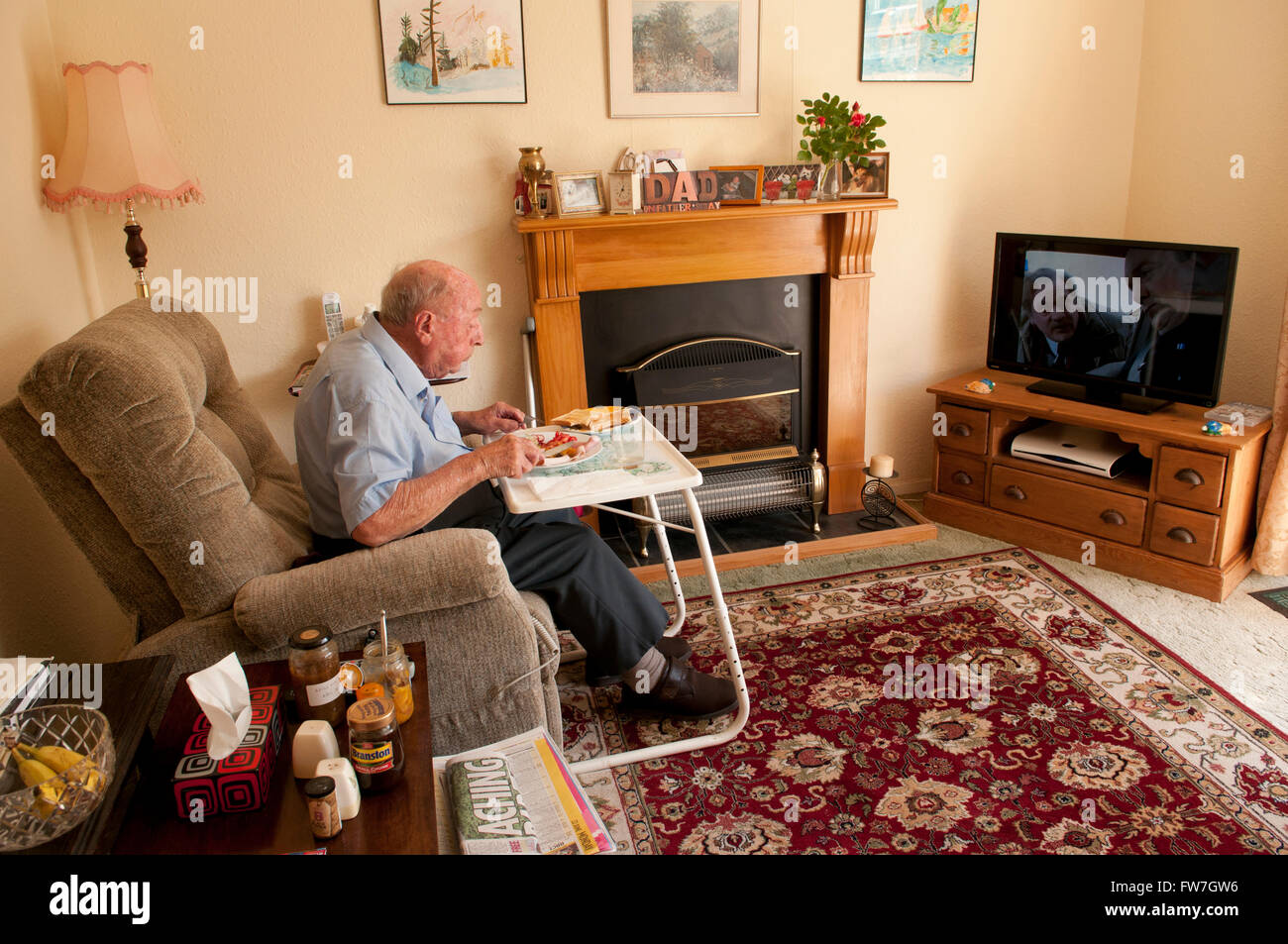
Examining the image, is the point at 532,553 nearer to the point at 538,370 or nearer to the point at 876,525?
the point at 538,370

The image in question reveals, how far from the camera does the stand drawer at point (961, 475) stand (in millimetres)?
3287

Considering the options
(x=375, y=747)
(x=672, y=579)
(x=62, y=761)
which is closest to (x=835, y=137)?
(x=672, y=579)

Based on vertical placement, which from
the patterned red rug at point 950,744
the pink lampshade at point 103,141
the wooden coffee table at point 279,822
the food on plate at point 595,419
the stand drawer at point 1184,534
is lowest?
the patterned red rug at point 950,744

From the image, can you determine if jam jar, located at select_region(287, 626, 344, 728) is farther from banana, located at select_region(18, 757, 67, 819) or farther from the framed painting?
the framed painting

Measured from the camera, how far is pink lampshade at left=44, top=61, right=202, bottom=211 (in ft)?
7.73

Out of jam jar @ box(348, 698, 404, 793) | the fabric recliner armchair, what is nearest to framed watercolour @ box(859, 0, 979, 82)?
the fabric recliner armchair

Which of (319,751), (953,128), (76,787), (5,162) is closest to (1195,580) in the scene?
(953,128)

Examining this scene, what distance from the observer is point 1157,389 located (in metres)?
2.90

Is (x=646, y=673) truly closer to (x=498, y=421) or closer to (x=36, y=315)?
(x=498, y=421)

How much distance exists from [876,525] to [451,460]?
1.91 meters

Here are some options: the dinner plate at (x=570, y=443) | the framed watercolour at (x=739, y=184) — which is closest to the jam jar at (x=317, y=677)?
the dinner plate at (x=570, y=443)

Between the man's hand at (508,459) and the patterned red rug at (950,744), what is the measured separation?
2.35 feet

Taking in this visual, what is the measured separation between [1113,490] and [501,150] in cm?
225
